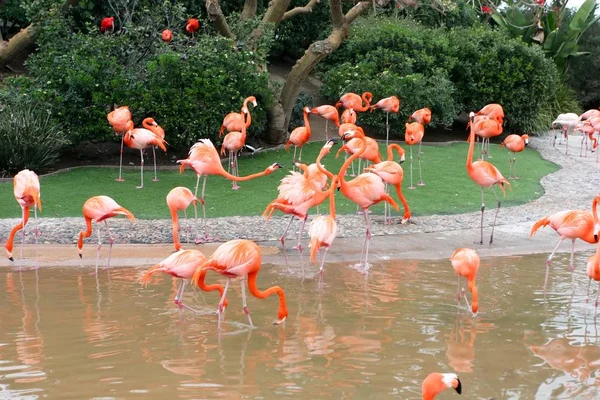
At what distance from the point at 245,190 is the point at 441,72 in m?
6.42

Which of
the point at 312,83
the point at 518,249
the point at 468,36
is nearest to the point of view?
the point at 518,249

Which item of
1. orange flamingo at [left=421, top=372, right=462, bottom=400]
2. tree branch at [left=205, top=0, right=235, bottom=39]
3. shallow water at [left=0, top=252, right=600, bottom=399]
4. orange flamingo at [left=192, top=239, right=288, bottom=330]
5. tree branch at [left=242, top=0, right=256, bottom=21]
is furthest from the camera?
tree branch at [left=242, top=0, right=256, bottom=21]

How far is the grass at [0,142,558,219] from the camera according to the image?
970cm

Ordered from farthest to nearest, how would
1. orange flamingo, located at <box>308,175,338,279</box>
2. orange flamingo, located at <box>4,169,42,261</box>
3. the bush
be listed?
the bush
orange flamingo, located at <box>4,169,42,261</box>
orange flamingo, located at <box>308,175,338,279</box>

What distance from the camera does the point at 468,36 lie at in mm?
16609

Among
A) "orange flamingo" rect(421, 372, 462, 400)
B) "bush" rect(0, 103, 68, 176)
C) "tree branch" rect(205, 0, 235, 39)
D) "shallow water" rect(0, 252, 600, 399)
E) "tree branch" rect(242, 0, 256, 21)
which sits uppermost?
"tree branch" rect(242, 0, 256, 21)

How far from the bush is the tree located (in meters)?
3.23

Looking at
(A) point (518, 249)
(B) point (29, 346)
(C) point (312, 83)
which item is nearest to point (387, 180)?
(A) point (518, 249)

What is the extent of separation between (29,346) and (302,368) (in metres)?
1.88

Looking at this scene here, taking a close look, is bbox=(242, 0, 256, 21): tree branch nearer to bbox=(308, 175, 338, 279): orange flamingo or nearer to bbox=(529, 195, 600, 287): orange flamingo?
bbox=(308, 175, 338, 279): orange flamingo

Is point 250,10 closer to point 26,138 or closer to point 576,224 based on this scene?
point 26,138

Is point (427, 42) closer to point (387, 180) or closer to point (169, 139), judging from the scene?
point (169, 139)

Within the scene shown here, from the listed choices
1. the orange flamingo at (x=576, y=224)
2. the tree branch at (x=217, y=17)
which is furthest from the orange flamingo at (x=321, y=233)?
the tree branch at (x=217, y=17)

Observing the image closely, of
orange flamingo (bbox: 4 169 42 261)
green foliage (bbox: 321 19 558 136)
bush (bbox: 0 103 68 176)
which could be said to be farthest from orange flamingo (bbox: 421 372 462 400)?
green foliage (bbox: 321 19 558 136)
